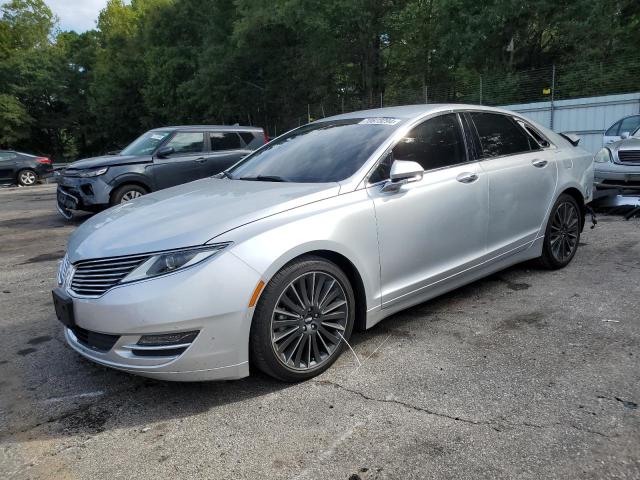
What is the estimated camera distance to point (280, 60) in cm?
3170

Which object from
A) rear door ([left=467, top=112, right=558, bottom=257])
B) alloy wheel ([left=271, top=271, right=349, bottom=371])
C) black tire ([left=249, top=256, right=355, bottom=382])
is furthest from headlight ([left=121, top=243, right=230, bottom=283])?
rear door ([left=467, top=112, right=558, bottom=257])

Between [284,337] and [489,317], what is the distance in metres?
1.79

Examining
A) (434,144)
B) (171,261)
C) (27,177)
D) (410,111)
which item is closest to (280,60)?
(27,177)

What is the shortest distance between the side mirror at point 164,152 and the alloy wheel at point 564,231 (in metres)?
7.00

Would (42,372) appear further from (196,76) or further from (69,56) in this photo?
(69,56)

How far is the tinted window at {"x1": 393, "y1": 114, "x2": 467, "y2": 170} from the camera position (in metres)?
3.72

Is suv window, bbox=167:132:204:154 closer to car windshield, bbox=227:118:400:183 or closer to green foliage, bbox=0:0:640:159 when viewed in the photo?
car windshield, bbox=227:118:400:183

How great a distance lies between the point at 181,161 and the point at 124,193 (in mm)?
1179

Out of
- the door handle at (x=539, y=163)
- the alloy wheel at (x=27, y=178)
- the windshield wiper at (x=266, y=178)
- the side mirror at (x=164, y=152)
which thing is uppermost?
the windshield wiper at (x=266, y=178)

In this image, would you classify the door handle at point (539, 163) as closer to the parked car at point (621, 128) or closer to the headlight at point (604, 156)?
the headlight at point (604, 156)

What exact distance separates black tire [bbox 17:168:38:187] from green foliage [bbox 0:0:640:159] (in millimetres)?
12981

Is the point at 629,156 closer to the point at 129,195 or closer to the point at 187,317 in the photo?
the point at 187,317

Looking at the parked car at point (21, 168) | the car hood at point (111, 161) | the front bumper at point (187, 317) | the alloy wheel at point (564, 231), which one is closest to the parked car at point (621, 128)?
the alloy wheel at point (564, 231)

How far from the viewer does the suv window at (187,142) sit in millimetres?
9609
